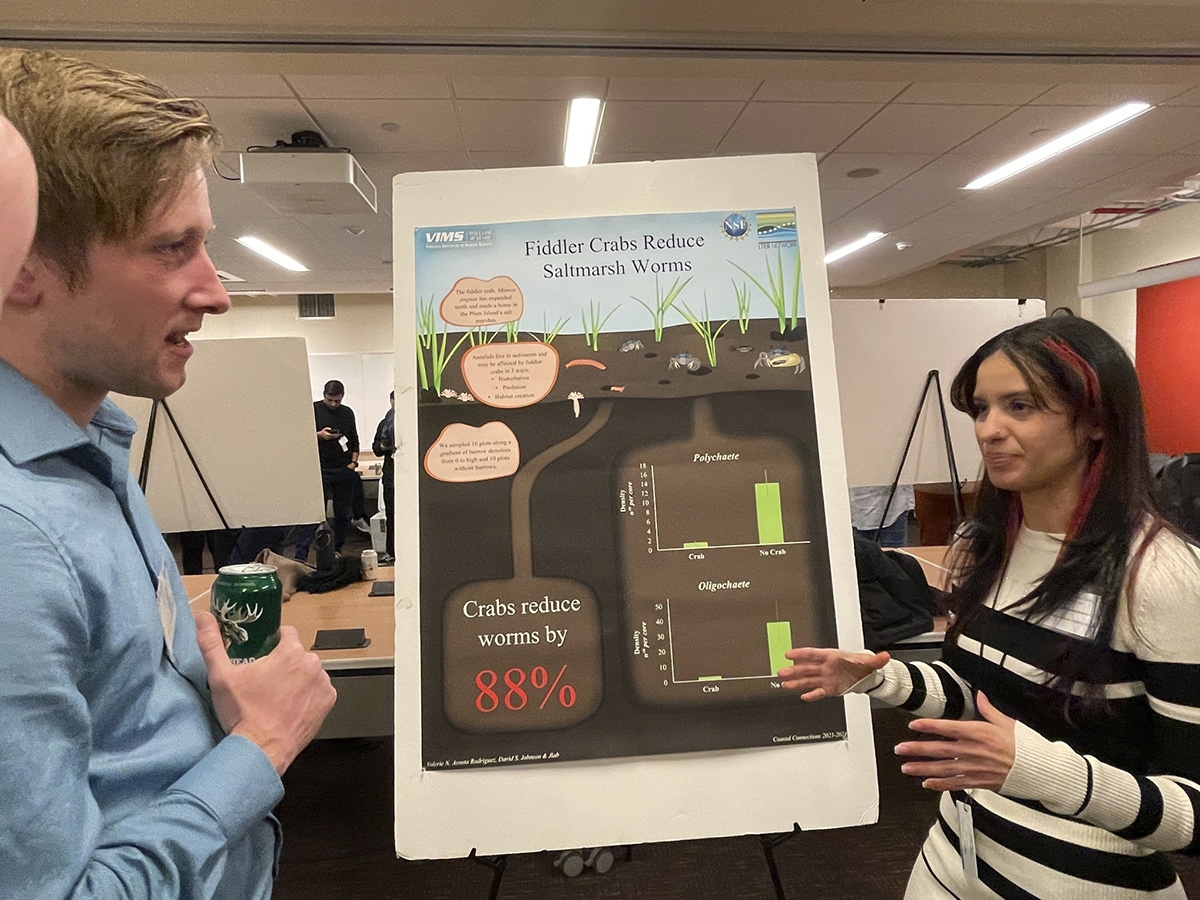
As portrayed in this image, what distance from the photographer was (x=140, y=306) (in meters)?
0.64

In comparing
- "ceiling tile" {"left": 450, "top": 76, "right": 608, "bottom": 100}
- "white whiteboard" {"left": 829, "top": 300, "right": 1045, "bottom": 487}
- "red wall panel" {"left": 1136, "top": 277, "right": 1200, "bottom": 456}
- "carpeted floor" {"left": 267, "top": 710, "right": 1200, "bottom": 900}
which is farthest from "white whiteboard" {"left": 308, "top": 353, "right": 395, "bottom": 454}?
"red wall panel" {"left": 1136, "top": 277, "right": 1200, "bottom": 456}

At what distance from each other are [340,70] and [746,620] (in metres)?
1.98

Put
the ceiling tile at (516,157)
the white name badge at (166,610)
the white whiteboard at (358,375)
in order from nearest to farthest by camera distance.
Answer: the white name badge at (166,610), the ceiling tile at (516,157), the white whiteboard at (358,375)

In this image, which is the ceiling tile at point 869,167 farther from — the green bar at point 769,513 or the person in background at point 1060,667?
the green bar at point 769,513

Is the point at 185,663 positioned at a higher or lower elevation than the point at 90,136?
lower

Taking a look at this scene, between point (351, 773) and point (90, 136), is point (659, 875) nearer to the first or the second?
point (351, 773)

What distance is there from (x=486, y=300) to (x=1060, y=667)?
93 cm

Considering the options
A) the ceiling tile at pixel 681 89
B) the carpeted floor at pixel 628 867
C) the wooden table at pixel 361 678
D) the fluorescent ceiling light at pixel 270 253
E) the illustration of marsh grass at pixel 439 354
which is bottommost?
the carpeted floor at pixel 628 867

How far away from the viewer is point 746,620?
0.98 meters

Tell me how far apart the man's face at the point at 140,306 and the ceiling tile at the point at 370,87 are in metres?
2.90

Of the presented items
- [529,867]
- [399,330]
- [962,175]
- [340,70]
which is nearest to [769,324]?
[399,330]

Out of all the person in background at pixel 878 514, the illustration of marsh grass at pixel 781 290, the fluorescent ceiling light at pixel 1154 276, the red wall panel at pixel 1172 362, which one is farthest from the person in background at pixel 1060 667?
the red wall panel at pixel 1172 362

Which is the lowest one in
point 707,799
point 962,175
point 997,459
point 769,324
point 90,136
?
point 707,799

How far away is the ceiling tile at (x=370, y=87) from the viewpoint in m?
3.19
